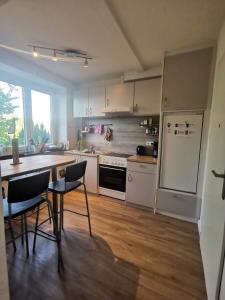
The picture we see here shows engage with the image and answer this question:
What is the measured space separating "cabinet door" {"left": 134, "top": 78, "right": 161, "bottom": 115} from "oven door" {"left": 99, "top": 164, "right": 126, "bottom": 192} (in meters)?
1.11

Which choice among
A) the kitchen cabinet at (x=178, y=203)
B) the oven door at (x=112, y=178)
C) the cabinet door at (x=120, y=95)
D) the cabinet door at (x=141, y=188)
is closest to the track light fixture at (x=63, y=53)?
the cabinet door at (x=120, y=95)

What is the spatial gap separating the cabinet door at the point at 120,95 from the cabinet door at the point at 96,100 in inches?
4.8

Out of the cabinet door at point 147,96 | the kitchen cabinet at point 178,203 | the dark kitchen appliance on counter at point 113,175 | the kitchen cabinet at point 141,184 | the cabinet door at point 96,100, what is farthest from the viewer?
the cabinet door at point 96,100

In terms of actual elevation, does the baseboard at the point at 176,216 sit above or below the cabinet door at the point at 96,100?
below

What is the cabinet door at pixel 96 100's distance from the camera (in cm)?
314

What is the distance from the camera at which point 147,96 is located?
8.86 feet

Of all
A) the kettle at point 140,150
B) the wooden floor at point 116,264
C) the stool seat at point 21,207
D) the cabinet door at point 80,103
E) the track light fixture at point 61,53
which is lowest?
the wooden floor at point 116,264

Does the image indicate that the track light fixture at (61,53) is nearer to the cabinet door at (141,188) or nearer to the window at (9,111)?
the window at (9,111)

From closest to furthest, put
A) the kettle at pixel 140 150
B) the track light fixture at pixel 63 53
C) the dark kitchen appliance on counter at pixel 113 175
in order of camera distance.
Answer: the track light fixture at pixel 63 53 < the dark kitchen appliance on counter at pixel 113 175 < the kettle at pixel 140 150

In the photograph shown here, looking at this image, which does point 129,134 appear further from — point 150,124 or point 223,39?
point 223,39

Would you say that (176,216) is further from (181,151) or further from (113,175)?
(113,175)

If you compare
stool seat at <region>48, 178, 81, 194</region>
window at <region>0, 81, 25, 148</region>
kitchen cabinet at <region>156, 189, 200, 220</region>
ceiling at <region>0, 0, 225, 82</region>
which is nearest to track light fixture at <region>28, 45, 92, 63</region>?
ceiling at <region>0, 0, 225, 82</region>

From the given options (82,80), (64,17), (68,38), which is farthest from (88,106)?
(64,17)

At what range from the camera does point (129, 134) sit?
3.24m
